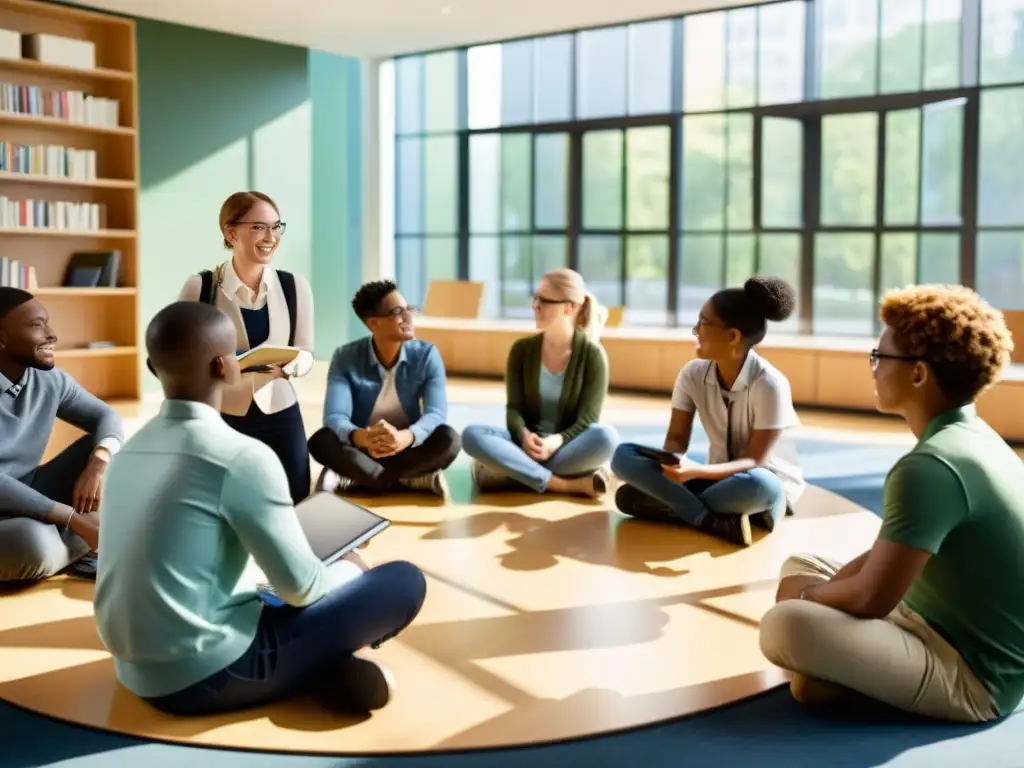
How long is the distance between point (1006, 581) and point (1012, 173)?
7.09 meters

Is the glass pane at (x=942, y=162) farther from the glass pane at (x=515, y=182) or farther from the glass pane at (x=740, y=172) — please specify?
the glass pane at (x=515, y=182)

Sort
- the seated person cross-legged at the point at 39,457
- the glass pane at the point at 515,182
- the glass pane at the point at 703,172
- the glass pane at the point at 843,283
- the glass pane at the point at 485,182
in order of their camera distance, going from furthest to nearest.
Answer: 1. the glass pane at the point at 485,182
2. the glass pane at the point at 515,182
3. the glass pane at the point at 703,172
4. the glass pane at the point at 843,283
5. the seated person cross-legged at the point at 39,457

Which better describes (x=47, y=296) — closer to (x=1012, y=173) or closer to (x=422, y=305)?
(x=422, y=305)

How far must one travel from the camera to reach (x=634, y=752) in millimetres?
2490

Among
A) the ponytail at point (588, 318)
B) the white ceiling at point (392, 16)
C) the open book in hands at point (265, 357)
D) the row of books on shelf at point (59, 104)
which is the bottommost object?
the open book in hands at point (265, 357)

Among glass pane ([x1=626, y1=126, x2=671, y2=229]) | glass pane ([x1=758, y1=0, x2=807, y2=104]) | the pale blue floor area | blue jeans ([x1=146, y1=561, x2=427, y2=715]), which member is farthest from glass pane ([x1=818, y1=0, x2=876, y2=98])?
blue jeans ([x1=146, y1=561, x2=427, y2=715])

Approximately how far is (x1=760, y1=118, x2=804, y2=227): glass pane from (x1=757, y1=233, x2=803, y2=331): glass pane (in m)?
→ 0.13

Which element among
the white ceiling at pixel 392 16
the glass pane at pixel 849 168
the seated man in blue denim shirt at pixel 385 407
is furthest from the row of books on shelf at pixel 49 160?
the glass pane at pixel 849 168

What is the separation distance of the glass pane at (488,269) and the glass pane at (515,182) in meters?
0.27

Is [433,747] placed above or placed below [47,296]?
below

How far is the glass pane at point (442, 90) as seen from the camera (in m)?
11.8

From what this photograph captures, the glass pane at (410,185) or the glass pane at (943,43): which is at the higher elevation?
the glass pane at (943,43)

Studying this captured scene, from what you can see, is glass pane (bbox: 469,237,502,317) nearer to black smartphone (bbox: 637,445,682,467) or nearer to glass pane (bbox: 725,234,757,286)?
glass pane (bbox: 725,234,757,286)

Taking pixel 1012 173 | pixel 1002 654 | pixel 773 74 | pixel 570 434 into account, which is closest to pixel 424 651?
pixel 1002 654
